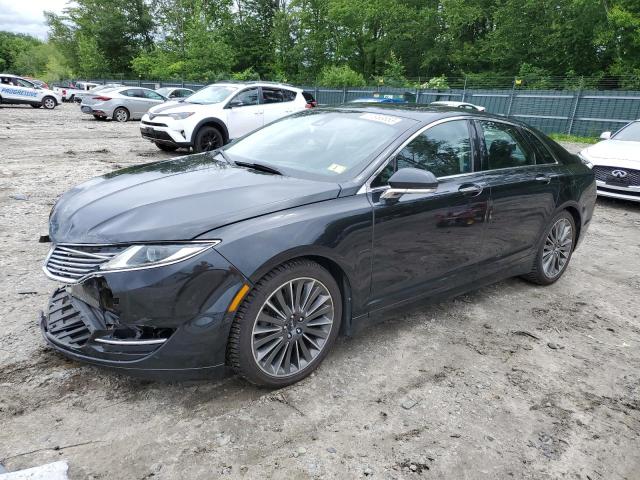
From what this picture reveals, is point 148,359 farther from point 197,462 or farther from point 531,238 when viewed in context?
point 531,238

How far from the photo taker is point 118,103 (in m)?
19.7

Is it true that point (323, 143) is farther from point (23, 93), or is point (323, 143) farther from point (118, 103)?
point (23, 93)

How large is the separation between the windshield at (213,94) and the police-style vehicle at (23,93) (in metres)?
18.5

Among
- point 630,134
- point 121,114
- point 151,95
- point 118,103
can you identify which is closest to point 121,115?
point 121,114

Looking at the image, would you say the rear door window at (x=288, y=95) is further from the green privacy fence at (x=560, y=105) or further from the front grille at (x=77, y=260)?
the front grille at (x=77, y=260)

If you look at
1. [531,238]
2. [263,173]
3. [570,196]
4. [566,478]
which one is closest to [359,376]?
[566,478]

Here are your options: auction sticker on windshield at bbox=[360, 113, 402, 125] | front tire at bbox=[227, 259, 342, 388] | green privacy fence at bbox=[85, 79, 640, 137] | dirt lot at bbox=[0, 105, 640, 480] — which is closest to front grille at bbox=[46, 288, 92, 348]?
dirt lot at bbox=[0, 105, 640, 480]

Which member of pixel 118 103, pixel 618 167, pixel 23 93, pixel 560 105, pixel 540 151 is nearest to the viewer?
pixel 540 151

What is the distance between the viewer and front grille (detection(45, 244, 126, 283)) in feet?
8.07

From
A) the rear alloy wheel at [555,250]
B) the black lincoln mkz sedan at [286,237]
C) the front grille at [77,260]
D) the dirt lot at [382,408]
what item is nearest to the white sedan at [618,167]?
the rear alloy wheel at [555,250]

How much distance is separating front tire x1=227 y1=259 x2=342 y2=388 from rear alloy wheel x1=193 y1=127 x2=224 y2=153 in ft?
27.2

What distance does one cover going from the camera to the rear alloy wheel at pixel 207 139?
10445 mm

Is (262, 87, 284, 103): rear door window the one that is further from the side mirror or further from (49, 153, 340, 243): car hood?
the side mirror

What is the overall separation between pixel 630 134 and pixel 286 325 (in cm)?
924
